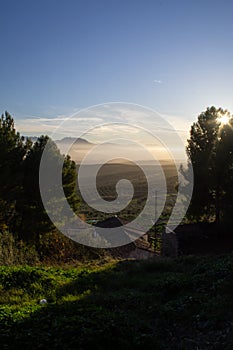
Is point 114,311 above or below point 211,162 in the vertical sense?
below

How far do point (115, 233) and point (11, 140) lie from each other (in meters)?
9.55

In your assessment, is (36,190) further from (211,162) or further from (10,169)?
(211,162)

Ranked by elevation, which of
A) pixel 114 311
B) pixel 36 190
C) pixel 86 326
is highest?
pixel 36 190

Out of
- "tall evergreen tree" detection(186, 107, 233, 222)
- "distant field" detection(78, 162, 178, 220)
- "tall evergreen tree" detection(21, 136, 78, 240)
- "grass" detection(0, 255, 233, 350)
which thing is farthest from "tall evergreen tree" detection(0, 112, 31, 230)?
"distant field" detection(78, 162, 178, 220)

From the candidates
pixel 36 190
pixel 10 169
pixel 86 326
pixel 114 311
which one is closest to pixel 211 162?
pixel 36 190

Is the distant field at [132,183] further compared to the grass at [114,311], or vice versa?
the distant field at [132,183]

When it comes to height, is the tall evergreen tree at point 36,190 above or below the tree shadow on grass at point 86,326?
above

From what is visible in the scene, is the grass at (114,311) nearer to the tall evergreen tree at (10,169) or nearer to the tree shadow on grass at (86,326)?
the tree shadow on grass at (86,326)

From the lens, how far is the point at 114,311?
5754mm

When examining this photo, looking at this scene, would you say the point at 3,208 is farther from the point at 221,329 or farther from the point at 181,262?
the point at 221,329

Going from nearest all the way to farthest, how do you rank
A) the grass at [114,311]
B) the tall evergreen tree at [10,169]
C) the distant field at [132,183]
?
1. the grass at [114,311]
2. the tall evergreen tree at [10,169]
3. the distant field at [132,183]

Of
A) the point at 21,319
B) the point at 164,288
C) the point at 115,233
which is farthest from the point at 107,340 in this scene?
the point at 115,233

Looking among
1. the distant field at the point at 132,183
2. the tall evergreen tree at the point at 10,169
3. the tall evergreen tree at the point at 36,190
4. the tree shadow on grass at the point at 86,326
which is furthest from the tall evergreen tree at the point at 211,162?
the distant field at the point at 132,183

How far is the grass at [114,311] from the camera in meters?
4.42
